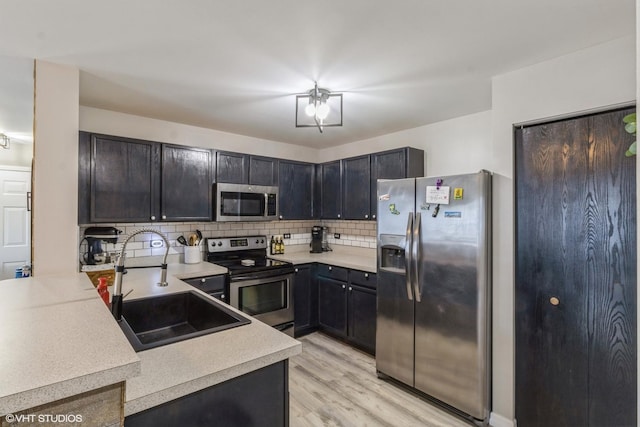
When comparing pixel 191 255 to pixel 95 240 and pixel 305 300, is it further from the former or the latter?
pixel 305 300

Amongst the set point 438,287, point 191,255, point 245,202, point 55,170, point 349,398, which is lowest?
point 349,398

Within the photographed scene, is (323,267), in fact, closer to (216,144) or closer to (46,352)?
(216,144)

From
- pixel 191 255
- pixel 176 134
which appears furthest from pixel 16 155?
pixel 191 255

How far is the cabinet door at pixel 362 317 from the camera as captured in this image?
3244 millimetres

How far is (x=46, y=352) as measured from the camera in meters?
0.73

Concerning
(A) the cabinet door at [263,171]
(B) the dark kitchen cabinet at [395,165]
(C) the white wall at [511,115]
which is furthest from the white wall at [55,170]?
(C) the white wall at [511,115]

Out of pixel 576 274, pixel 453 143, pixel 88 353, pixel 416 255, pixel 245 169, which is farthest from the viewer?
pixel 245 169

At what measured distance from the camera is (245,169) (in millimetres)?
3703

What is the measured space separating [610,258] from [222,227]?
11.4 feet

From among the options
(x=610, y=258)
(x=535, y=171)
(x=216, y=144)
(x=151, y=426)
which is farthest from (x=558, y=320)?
(x=216, y=144)

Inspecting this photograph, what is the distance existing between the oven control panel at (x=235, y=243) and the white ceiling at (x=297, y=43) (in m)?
1.60

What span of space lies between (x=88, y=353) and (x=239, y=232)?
10.7 feet

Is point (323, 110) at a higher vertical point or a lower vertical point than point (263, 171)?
higher

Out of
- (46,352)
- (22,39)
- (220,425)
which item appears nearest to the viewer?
(46,352)
